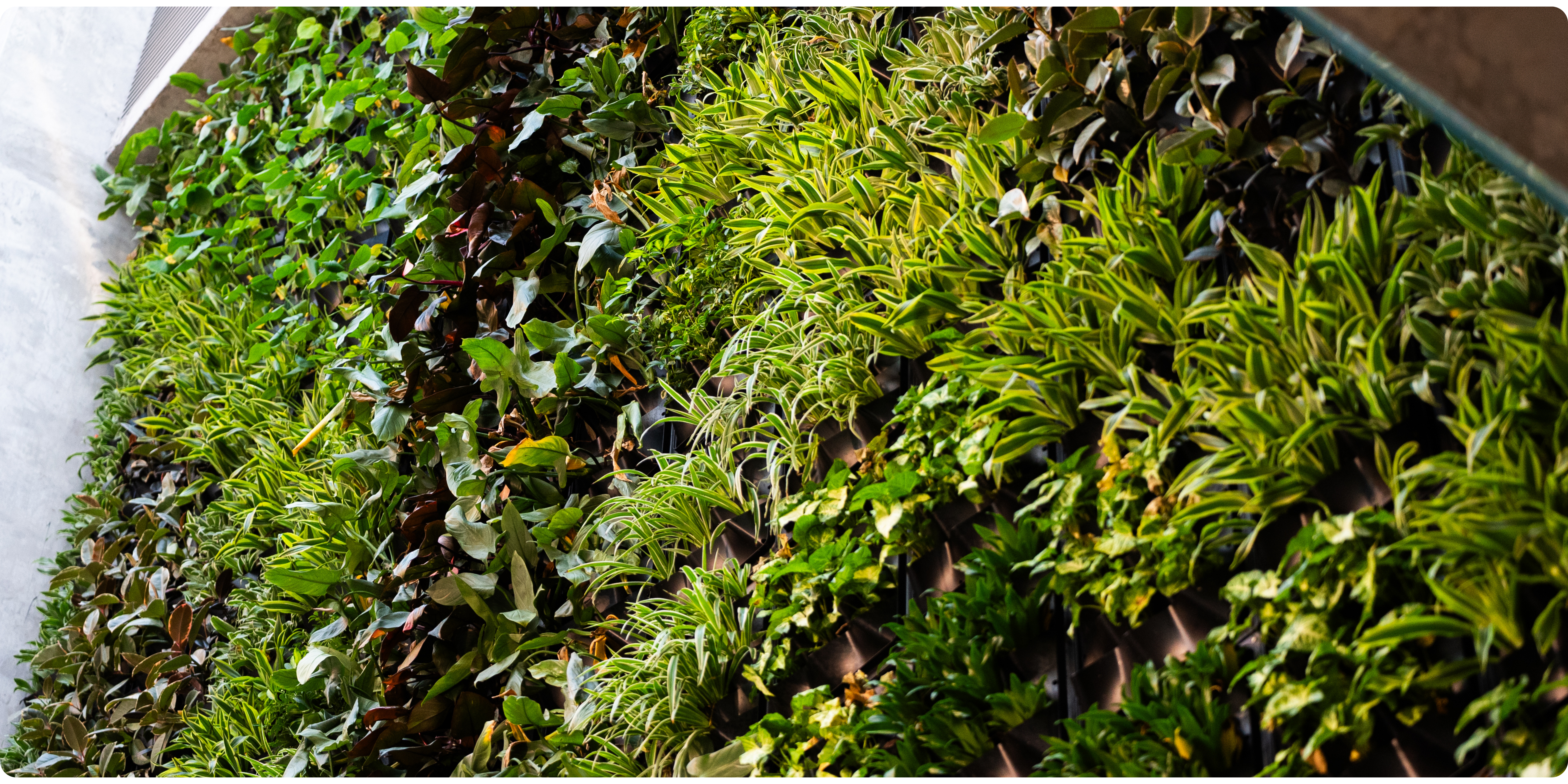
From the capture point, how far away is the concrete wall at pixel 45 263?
3635 millimetres

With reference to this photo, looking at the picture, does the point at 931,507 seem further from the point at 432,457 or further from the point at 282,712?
the point at 282,712

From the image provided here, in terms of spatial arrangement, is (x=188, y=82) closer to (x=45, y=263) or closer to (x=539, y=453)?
(x=45, y=263)

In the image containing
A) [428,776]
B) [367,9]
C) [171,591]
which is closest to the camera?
[428,776]

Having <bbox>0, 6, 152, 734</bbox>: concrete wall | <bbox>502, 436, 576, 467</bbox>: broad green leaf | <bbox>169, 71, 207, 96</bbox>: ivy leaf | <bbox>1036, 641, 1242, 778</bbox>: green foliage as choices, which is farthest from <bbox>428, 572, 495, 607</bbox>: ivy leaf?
<bbox>169, 71, 207, 96</bbox>: ivy leaf

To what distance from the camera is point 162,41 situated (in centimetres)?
448

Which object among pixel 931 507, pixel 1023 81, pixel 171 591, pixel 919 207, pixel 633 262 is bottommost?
pixel 171 591

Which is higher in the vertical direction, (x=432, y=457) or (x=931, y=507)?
(x=931, y=507)

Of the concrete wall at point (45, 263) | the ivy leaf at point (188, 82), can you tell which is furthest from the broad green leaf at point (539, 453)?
the ivy leaf at point (188, 82)

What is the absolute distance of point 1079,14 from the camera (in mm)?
1429

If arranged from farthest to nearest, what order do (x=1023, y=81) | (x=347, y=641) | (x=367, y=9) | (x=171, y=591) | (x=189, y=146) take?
1. (x=189, y=146)
2. (x=367, y=9)
3. (x=171, y=591)
4. (x=347, y=641)
5. (x=1023, y=81)

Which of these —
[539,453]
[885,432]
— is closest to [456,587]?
[539,453]

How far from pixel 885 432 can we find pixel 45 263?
3.97 meters

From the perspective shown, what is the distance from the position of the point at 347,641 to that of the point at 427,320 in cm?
76

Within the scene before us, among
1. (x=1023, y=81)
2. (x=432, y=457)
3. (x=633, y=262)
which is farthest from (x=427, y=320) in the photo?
(x=1023, y=81)
